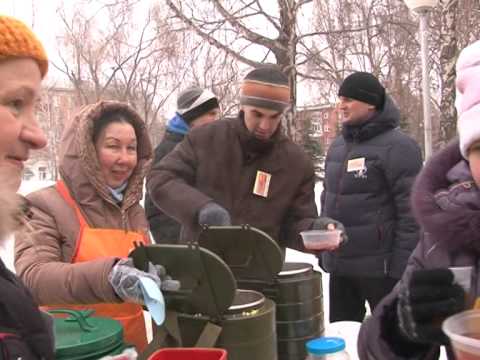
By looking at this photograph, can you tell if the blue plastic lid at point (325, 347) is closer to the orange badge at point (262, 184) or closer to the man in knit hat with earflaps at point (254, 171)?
the man in knit hat with earflaps at point (254, 171)

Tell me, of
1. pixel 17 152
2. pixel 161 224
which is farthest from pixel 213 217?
pixel 161 224

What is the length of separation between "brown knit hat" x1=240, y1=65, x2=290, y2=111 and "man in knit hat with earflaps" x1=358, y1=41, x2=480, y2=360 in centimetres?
121

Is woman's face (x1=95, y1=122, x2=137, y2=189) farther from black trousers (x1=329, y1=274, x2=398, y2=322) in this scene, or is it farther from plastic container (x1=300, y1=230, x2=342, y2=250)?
black trousers (x1=329, y1=274, x2=398, y2=322)

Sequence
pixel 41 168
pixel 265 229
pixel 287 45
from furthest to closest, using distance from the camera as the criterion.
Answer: pixel 41 168
pixel 287 45
pixel 265 229

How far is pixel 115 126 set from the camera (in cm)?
211

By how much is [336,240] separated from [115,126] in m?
1.02

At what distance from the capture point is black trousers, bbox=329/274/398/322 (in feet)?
10.4

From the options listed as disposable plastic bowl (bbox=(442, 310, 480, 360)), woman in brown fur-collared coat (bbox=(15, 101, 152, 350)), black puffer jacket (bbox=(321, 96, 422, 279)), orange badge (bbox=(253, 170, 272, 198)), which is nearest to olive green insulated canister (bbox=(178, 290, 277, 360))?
woman in brown fur-collared coat (bbox=(15, 101, 152, 350))

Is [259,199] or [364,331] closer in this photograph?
[364,331]

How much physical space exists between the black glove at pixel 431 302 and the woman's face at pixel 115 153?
54.4 inches

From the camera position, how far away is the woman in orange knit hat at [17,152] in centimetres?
96

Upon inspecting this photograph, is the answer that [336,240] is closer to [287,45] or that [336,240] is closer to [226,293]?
[226,293]

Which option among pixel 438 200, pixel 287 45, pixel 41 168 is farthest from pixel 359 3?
pixel 41 168

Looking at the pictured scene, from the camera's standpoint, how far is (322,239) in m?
2.02
